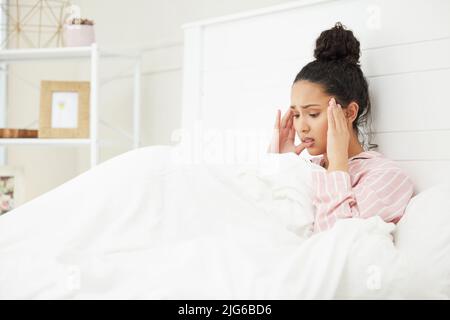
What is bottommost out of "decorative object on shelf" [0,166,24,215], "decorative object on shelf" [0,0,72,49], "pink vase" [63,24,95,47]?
"decorative object on shelf" [0,166,24,215]

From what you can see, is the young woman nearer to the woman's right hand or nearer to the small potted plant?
the woman's right hand

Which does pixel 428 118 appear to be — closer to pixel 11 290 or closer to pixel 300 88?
pixel 300 88

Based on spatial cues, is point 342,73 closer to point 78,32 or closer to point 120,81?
point 78,32

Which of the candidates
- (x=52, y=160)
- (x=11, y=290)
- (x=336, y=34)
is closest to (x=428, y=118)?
(x=336, y=34)

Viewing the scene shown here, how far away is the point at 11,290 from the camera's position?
100 centimetres

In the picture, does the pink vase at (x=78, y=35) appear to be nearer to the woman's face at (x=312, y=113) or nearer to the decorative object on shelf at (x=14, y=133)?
the decorative object on shelf at (x=14, y=133)

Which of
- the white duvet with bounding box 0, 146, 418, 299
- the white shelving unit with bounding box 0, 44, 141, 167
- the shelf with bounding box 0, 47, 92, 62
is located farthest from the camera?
the shelf with bounding box 0, 47, 92, 62

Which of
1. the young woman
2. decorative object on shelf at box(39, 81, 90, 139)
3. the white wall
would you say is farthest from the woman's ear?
decorative object on shelf at box(39, 81, 90, 139)

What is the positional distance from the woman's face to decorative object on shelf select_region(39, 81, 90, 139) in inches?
47.1

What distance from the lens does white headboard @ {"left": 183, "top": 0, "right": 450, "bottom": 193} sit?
1513 mm

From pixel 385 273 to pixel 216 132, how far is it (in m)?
1.13

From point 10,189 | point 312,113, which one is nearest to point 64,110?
point 10,189

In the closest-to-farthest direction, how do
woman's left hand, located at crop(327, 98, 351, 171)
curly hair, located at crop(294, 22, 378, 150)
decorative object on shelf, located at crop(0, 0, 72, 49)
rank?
woman's left hand, located at crop(327, 98, 351, 171) < curly hair, located at crop(294, 22, 378, 150) < decorative object on shelf, located at crop(0, 0, 72, 49)
